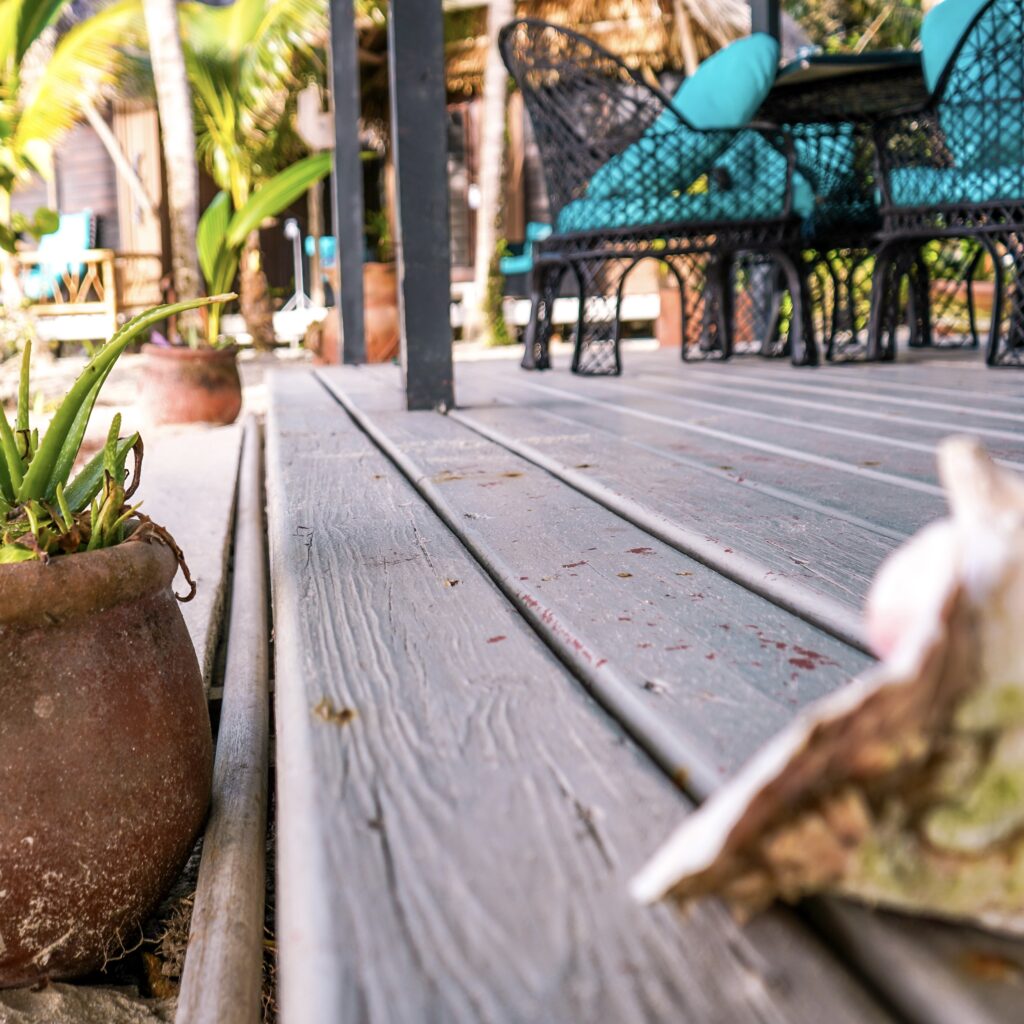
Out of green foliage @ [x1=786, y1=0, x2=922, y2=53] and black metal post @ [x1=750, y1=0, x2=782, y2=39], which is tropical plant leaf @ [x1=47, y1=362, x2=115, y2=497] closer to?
black metal post @ [x1=750, y1=0, x2=782, y2=39]

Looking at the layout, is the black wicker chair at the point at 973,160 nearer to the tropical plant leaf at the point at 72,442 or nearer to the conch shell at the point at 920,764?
the tropical plant leaf at the point at 72,442

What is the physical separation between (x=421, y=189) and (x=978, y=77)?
1524 mm

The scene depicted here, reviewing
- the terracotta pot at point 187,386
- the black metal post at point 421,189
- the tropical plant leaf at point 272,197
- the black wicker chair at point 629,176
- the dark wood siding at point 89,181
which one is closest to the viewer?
the black metal post at point 421,189

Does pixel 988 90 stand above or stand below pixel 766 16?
below

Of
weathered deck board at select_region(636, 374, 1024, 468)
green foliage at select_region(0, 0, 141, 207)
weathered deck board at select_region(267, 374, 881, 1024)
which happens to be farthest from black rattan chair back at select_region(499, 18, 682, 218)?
green foliage at select_region(0, 0, 141, 207)

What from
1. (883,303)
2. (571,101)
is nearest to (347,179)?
(571,101)

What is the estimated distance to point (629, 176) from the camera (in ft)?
10.7

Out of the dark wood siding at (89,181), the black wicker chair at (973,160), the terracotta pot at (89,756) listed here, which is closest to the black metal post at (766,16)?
the black wicker chair at (973,160)

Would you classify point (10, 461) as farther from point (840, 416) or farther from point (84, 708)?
point (840, 416)

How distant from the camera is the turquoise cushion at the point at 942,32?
287 cm

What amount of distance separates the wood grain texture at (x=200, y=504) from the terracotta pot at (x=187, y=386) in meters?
0.14

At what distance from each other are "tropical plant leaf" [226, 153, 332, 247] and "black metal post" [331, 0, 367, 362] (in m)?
0.40

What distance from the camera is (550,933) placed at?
0.43 meters

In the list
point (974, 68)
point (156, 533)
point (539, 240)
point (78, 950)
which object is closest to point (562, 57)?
point (539, 240)
